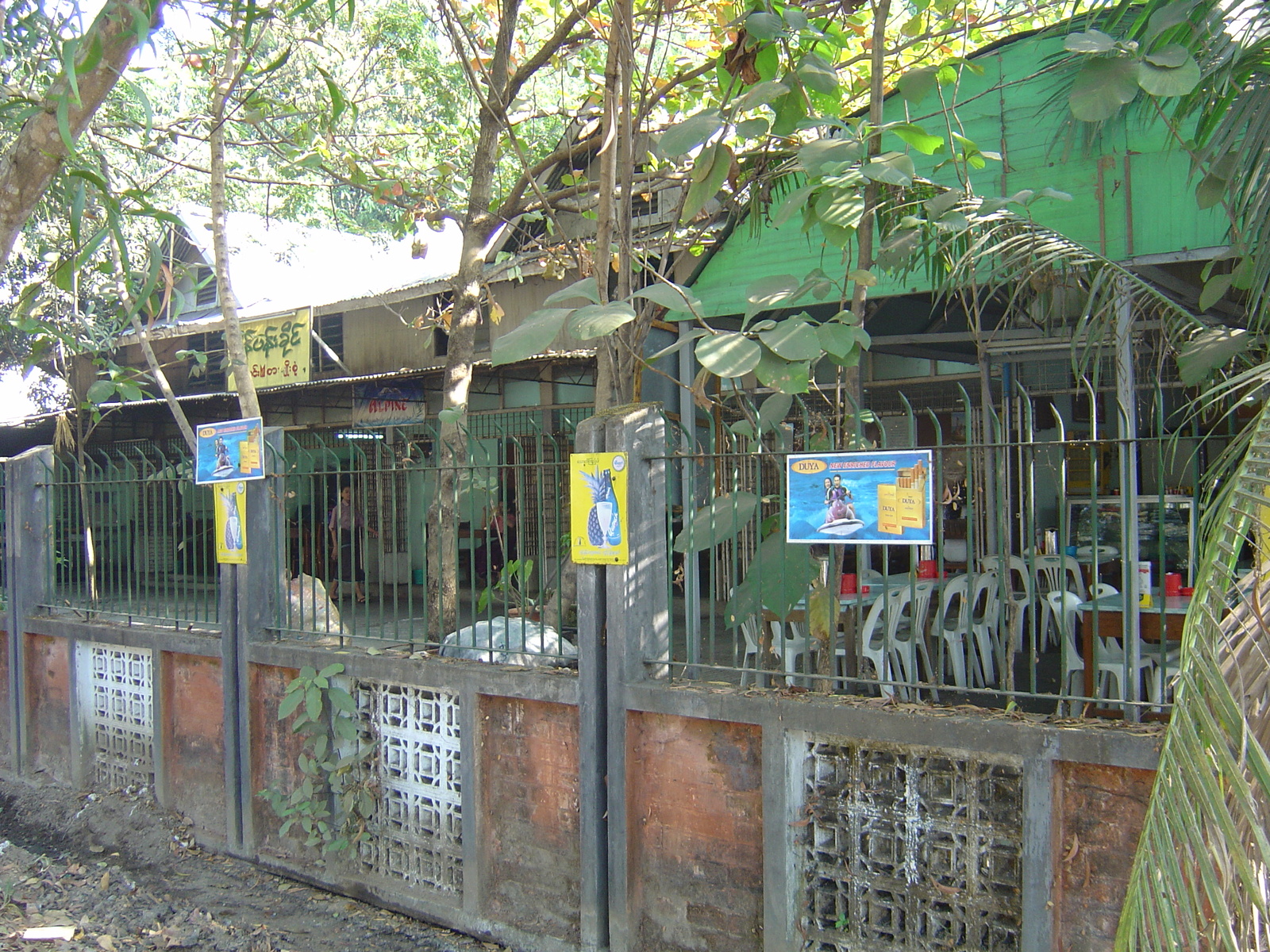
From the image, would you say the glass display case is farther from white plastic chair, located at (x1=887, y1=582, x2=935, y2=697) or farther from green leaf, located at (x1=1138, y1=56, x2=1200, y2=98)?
green leaf, located at (x1=1138, y1=56, x2=1200, y2=98)

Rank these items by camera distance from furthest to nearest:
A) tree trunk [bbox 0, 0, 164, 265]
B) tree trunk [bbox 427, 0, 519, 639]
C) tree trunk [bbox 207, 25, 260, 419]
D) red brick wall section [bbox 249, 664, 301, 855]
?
tree trunk [bbox 207, 25, 260, 419]
tree trunk [bbox 427, 0, 519, 639]
red brick wall section [bbox 249, 664, 301, 855]
tree trunk [bbox 0, 0, 164, 265]

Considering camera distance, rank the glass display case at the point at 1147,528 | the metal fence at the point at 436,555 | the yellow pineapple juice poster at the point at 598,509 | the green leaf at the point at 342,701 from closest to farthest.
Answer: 1. the yellow pineapple juice poster at the point at 598,509
2. the metal fence at the point at 436,555
3. the green leaf at the point at 342,701
4. the glass display case at the point at 1147,528

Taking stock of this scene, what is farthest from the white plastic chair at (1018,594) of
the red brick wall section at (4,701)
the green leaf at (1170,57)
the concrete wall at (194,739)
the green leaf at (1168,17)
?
the red brick wall section at (4,701)

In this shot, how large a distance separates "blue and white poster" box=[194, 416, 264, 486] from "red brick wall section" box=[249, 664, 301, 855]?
3.78 feet

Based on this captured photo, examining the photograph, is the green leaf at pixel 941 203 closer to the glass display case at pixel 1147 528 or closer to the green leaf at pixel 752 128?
the green leaf at pixel 752 128

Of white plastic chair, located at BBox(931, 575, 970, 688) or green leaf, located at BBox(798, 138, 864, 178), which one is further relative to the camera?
white plastic chair, located at BBox(931, 575, 970, 688)

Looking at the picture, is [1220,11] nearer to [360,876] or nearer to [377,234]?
[360,876]

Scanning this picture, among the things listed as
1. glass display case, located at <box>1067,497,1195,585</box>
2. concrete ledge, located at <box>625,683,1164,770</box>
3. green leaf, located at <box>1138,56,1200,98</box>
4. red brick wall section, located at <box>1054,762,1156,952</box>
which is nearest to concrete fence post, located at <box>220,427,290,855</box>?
concrete ledge, located at <box>625,683,1164,770</box>

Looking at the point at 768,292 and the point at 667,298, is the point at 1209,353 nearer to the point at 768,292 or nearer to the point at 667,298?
the point at 768,292

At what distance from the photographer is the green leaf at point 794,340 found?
140 inches

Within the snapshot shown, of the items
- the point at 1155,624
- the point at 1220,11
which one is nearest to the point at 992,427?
the point at 1155,624

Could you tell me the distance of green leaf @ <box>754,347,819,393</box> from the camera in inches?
142

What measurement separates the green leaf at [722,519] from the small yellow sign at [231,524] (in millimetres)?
3085

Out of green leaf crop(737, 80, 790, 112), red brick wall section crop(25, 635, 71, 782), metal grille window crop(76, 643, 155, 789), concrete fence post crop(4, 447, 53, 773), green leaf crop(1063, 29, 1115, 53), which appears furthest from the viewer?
concrete fence post crop(4, 447, 53, 773)
